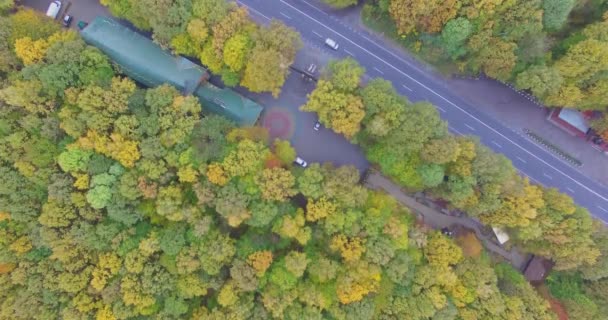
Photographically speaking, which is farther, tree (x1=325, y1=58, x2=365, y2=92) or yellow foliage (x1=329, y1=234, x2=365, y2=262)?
tree (x1=325, y1=58, x2=365, y2=92)

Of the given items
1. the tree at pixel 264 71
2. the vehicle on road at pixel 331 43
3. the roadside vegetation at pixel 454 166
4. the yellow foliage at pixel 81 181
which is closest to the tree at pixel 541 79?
the roadside vegetation at pixel 454 166

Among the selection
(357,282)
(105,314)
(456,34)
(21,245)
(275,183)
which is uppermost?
(456,34)

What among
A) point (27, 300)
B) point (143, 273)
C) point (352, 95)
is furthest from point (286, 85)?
point (27, 300)

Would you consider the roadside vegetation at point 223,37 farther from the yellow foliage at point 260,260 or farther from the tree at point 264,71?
the yellow foliage at point 260,260

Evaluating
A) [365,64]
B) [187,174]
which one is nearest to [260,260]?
[187,174]

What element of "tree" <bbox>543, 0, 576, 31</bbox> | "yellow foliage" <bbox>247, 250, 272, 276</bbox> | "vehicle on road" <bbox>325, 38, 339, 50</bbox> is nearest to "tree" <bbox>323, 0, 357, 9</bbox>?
"vehicle on road" <bbox>325, 38, 339, 50</bbox>

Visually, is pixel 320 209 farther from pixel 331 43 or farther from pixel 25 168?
pixel 25 168

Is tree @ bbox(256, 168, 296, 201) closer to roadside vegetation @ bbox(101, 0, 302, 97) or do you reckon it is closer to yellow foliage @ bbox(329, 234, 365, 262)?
yellow foliage @ bbox(329, 234, 365, 262)
